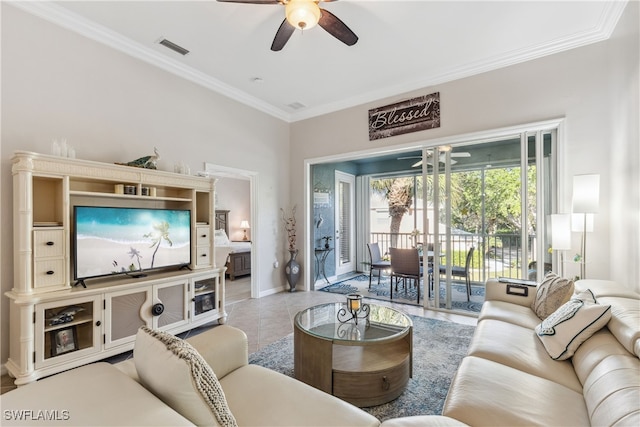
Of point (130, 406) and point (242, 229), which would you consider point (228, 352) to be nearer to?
point (130, 406)

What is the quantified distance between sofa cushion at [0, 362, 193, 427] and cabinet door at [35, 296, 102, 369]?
5.69 feet

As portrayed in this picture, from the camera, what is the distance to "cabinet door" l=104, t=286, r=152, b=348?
2.64 m

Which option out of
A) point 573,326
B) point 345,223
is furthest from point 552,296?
point 345,223

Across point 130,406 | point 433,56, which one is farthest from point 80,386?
point 433,56

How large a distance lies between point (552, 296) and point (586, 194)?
3.40ft

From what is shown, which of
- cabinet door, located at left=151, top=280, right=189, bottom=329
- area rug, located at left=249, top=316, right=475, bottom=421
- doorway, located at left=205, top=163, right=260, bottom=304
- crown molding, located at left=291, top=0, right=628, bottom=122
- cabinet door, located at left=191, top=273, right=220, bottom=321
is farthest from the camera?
doorway, located at left=205, top=163, right=260, bottom=304

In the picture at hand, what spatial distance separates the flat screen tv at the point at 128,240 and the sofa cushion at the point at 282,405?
204cm

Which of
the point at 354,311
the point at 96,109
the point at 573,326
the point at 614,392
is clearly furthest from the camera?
the point at 96,109

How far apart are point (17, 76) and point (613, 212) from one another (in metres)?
5.70

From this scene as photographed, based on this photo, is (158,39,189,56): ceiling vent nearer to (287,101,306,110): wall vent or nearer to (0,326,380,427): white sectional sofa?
(287,101,306,110): wall vent

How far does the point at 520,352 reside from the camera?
182 cm

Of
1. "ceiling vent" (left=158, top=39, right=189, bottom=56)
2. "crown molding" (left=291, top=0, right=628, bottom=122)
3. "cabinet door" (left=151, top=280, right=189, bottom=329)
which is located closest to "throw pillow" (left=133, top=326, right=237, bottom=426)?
"cabinet door" (left=151, top=280, right=189, bottom=329)

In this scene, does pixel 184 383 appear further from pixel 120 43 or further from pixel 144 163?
pixel 120 43

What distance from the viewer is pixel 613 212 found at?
2.90 m
